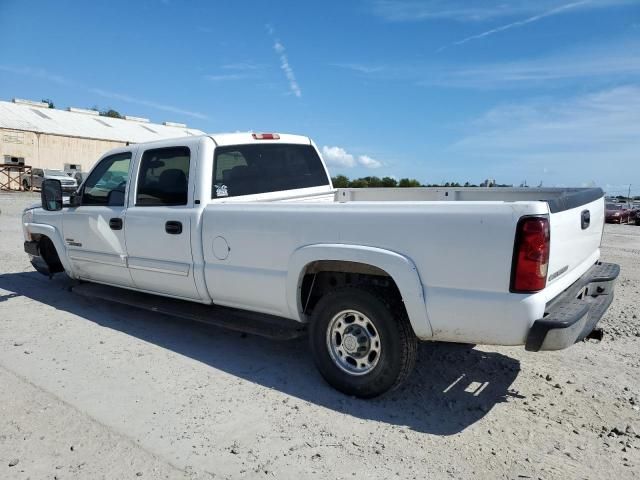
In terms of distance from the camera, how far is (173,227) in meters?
4.51

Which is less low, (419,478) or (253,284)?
(253,284)

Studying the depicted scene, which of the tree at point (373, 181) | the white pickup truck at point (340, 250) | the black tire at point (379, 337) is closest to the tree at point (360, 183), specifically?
the tree at point (373, 181)

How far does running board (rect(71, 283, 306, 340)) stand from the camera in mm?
4098

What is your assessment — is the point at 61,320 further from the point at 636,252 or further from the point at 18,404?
the point at 636,252

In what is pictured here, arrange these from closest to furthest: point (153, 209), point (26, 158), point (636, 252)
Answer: point (153, 209) → point (636, 252) → point (26, 158)

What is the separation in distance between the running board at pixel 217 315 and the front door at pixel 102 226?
0.22 m

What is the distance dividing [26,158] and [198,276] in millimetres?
39014

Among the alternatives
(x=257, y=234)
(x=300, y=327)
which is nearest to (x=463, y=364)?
(x=300, y=327)

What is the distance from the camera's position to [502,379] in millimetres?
3967

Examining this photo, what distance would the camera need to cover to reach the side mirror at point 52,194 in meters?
5.81

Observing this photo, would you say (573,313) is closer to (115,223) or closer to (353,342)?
(353,342)

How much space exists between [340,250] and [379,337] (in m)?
0.66

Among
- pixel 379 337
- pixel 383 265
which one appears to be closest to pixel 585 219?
pixel 383 265

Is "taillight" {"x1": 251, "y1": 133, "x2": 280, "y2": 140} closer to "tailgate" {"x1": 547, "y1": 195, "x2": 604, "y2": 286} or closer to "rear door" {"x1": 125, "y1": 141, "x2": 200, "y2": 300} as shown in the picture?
"rear door" {"x1": 125, "y1": 141, "x2": 200, "y2": 300}
